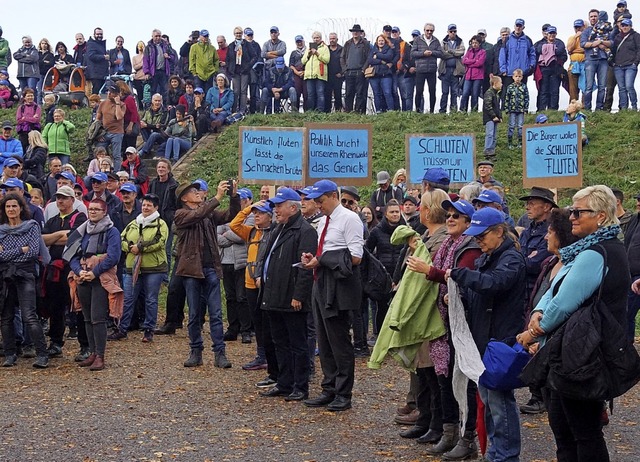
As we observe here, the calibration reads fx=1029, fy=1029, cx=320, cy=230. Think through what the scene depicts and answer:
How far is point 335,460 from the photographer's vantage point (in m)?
7.62

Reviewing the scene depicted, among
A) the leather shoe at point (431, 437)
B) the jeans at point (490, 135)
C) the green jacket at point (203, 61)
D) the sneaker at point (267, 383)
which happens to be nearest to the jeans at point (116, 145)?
the green jacket at point (203, 61)

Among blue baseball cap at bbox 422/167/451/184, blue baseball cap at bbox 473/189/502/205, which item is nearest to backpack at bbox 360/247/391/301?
blue baseball cap at bbox 422/167/451/184

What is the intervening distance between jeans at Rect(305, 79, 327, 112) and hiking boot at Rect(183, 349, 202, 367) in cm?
1457

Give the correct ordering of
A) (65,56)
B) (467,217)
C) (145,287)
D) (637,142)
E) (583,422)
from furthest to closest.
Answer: (65,56) → (637,142) → (145,287) → (467,217) → (583,422)

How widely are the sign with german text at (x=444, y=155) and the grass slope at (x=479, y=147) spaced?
13.6 feet

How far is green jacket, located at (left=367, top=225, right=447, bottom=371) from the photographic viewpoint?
7867 millimetres

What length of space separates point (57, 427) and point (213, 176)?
1426cm

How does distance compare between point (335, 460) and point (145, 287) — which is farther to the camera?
point (145, 287)

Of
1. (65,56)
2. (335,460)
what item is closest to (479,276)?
(335,460)

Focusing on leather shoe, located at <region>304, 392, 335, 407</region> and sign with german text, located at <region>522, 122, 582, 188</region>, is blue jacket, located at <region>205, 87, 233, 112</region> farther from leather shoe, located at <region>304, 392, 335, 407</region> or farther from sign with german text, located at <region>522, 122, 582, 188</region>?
leather shoe, located at <region>304, 392, 335, 407</region>

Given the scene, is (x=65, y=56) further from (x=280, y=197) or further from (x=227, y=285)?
(x=280, y=197)

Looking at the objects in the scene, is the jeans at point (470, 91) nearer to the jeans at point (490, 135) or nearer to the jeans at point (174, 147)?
the jeans at point (490, 135)


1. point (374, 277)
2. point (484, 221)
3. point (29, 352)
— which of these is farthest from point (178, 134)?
point (484, 221)

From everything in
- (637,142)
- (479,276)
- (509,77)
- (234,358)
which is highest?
(509,77)
